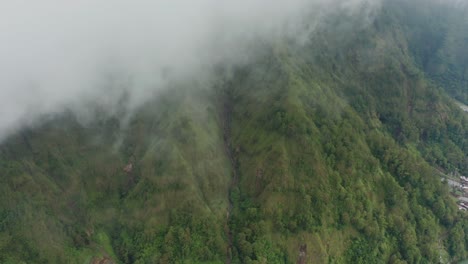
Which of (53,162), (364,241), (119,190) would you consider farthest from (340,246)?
(53,162)

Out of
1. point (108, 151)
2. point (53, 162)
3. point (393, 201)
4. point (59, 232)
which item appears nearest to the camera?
point (59, 232)

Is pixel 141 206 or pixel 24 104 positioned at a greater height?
pixel 24 104

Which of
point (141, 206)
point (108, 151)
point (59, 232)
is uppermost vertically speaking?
point (108, 151)

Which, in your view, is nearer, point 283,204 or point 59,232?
point 59,232

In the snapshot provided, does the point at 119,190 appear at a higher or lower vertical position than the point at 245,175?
lower

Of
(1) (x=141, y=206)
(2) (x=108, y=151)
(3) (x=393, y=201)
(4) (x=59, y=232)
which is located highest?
(3) (x=393, y=201)

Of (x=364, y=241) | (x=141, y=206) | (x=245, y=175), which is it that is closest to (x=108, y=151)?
(x=141, y=206)

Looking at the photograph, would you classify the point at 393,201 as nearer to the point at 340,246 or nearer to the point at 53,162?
the point at 340,246

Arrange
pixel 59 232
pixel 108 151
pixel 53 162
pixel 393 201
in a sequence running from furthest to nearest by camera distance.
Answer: pixel 393 201 < pixel 108 151 < pixel 53 162 < pixel 59 232

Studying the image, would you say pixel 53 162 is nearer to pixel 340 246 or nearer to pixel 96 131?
pixel 96 131
